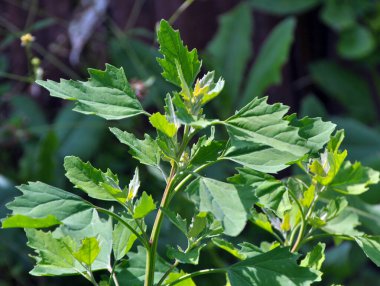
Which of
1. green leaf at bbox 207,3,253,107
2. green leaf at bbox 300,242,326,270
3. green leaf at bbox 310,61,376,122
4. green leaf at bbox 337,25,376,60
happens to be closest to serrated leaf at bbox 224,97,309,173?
green leaf at bbox 300,242,326,270

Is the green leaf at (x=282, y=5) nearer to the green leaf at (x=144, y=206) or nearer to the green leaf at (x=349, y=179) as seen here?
the green leaf at (x=349, y=179)

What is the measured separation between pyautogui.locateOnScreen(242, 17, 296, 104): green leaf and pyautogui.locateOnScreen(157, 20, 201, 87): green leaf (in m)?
1.61

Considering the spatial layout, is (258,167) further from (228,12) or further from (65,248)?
(228,12)

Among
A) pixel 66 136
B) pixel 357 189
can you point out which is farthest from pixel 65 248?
pixel 66 136

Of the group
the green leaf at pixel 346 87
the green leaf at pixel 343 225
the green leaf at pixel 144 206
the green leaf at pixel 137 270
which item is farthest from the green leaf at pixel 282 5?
the green leaf at pixel 144 206

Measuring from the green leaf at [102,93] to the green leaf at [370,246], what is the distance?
0.25m

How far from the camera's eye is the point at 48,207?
2.00 ft

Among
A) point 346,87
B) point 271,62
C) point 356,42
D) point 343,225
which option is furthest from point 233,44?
point 343,225

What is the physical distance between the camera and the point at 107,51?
8.27 ft

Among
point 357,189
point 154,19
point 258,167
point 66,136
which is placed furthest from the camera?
point 154,19

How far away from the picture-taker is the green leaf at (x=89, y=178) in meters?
0.63

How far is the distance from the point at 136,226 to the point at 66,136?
1.78 metres

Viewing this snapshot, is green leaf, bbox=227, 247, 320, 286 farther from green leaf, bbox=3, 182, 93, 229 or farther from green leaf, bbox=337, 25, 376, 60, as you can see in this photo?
green leaf, bbox=337, 25, 376, 60

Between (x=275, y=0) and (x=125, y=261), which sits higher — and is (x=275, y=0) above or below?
above
